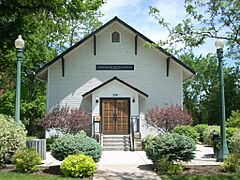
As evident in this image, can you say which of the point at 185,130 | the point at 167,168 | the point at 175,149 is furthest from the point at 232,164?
the point at 185,130

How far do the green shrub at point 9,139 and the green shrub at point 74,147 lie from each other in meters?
1.59

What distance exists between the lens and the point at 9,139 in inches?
448

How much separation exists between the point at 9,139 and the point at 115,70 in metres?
13.0

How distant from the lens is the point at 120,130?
73.9ft

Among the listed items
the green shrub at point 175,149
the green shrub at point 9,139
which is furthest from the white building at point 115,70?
the green shrub at point 175,149

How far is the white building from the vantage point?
23.4m

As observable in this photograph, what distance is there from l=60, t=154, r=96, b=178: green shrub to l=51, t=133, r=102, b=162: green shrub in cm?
65

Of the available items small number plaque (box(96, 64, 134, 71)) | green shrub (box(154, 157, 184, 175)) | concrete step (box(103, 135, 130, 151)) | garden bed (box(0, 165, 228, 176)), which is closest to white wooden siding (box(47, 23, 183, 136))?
small number plaque (box(96, 64, 134, 71))

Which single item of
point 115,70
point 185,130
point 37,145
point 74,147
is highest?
point 115,70

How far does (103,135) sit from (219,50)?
1091cm

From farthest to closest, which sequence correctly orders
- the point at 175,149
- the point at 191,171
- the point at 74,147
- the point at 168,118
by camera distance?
the point at 168,118, the point at 175,149, the point at 191,171, the point at 74,147

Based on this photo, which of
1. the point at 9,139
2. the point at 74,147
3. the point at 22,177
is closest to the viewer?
the point at 22,177

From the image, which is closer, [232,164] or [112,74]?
[232,164]

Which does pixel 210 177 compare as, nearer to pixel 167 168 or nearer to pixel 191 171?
pixel 191 171
